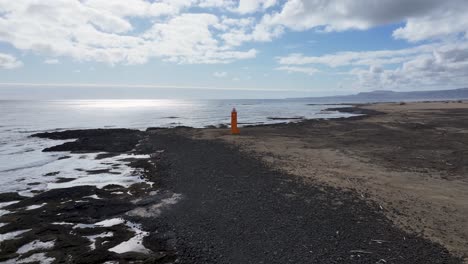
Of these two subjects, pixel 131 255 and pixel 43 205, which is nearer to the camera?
pixel 131 255

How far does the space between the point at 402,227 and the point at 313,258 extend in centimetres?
249

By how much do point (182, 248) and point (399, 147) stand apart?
52.0ft

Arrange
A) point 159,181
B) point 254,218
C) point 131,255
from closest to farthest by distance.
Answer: point 131,255
point 254,218
point 159,181

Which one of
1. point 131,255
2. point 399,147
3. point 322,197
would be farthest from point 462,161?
point 131,255

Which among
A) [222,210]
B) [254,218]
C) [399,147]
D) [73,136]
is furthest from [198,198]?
[73,136]

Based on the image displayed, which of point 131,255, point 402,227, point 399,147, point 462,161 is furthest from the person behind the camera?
point 399,147

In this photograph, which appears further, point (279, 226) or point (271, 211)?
point (271, 211)

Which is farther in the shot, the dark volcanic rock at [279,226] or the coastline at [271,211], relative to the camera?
the coastline at [271,211]

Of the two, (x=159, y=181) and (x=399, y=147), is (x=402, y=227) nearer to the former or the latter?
(x=159, y=181)

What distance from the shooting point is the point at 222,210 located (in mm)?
8203

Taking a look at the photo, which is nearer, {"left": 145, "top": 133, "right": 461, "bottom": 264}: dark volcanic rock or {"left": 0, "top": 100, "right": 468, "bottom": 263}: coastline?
{"left": 145, "top": 133, "right": 461, "bottom": 264}: dark volcanic rock

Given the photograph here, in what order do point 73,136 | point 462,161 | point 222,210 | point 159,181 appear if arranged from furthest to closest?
point 73,136, point 462,161, point 159,181, point 222,210

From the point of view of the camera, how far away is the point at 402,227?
6734mm

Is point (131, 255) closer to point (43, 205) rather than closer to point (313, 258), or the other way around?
point (313, 258)
